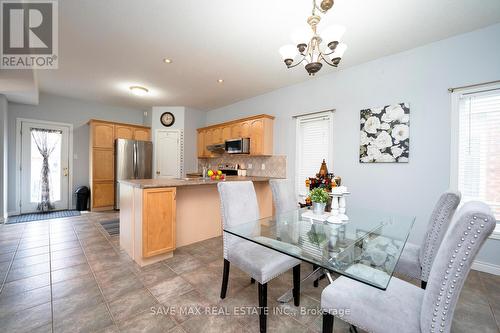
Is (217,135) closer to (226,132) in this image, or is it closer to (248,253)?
(226,132)

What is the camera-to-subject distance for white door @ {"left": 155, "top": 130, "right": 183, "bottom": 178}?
19.1 ft

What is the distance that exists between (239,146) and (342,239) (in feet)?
10.9

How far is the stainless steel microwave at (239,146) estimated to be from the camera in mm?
4496

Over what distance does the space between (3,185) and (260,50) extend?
17.8ft

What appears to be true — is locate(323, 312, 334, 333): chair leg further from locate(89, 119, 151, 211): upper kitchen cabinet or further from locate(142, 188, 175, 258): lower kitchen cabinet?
locate(89, 119, 151, 211): upper kitchen cabinet

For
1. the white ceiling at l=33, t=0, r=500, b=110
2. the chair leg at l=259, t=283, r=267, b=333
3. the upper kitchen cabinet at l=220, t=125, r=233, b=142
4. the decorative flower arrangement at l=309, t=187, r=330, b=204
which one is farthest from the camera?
the upper kitchen cabinet at l=220, t=125, r=233, b=142

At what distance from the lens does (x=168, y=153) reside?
5832mm

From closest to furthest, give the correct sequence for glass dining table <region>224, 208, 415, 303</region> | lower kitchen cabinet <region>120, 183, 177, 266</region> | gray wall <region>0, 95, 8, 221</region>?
1. glass dining table <region>224, 208, 415, 303</region>
2. lower kitchen cabinet <region>120, 183, 177, 266</region>
3. gray wall <region>0, 95, 8, 221</region>

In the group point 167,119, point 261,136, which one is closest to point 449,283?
point 261,136

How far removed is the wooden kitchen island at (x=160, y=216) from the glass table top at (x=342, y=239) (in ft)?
3.81

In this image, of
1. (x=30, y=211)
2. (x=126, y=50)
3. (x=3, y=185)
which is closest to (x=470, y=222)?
(x=126, y=50)

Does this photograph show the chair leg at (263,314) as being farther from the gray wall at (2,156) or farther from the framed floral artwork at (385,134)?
the gray wall at (2,156)

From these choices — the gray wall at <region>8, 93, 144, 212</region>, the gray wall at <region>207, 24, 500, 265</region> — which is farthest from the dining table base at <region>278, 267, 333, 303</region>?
the gray wall at <region>8, 93, 144, 212</region>

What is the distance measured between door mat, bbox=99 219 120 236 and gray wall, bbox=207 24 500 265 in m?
3.88
